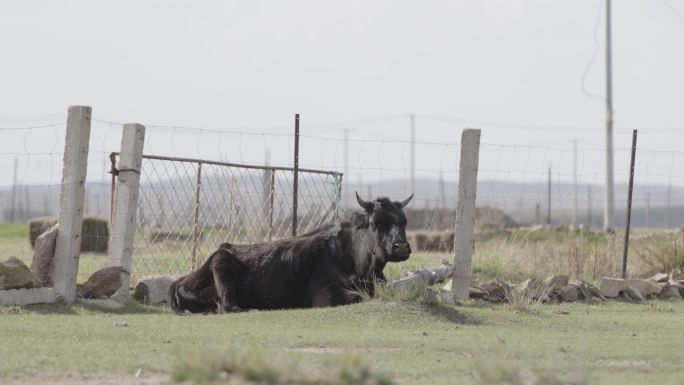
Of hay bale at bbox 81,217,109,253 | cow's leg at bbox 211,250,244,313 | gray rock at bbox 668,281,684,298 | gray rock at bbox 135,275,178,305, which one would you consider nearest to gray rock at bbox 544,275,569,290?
gray rock at bbox 668,281,684,298

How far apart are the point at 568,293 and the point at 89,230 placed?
60.7 ft

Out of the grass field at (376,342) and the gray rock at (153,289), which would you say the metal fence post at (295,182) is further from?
the grass field at (376,342)

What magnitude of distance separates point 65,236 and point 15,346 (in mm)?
4787

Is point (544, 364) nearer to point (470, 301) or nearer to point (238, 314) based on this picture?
point (238, 314)

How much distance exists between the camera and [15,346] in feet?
36.1

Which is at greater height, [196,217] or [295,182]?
[295,182]

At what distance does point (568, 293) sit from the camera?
18234 mm

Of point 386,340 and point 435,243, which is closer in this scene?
point 386,340

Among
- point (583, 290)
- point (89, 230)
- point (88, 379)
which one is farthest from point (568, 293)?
point (89, 230)

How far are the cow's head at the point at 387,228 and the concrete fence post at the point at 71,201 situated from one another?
369 centimetres

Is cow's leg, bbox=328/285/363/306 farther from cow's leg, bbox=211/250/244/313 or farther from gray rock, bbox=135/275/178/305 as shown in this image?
gray rock, bbox=135/275/178/305

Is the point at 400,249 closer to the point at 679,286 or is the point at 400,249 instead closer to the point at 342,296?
the point at 342,296

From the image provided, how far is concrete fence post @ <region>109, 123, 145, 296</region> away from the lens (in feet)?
53.0

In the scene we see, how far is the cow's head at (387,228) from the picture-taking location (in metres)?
15.9
